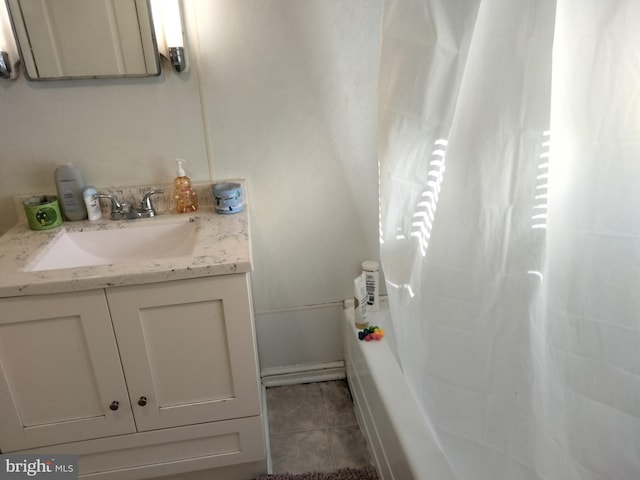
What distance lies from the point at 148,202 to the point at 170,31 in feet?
1.66

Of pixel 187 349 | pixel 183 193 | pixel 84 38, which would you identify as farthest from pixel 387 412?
pixel 84 38

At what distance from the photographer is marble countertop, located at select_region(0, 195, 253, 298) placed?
1.01 metres

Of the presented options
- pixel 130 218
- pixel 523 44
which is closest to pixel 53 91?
pixel 130 218

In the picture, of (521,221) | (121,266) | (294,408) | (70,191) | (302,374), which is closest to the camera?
(521,221)

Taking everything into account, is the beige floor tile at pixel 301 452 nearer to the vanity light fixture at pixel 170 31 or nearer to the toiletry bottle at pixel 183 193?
the toiletry bottle at pixel 183 193

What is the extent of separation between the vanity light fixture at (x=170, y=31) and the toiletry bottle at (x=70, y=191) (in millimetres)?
439

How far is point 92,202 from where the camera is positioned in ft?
4.50

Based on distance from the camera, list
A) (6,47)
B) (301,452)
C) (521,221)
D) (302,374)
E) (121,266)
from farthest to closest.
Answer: (302,374) → (301,452) → (6,47) → (121,266) → (521,221)

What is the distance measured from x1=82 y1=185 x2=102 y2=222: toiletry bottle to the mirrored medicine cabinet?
326mm

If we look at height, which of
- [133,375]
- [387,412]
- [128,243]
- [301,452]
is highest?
[128,243]

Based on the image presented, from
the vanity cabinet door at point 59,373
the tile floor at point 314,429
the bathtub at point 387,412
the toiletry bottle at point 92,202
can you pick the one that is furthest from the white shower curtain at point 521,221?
the toiletry bottle at point 92,202

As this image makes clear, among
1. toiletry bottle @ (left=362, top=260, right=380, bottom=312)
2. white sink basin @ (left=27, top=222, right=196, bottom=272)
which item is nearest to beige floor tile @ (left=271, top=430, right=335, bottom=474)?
toiletry bottle @ (left=362, top=260, right=380, bottom=312)

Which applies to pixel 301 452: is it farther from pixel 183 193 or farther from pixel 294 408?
pixel 183 193

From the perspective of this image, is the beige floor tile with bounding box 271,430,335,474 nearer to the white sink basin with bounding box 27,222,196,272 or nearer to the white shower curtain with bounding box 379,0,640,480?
the white shower curtain with bounding box 379,0,640,480
